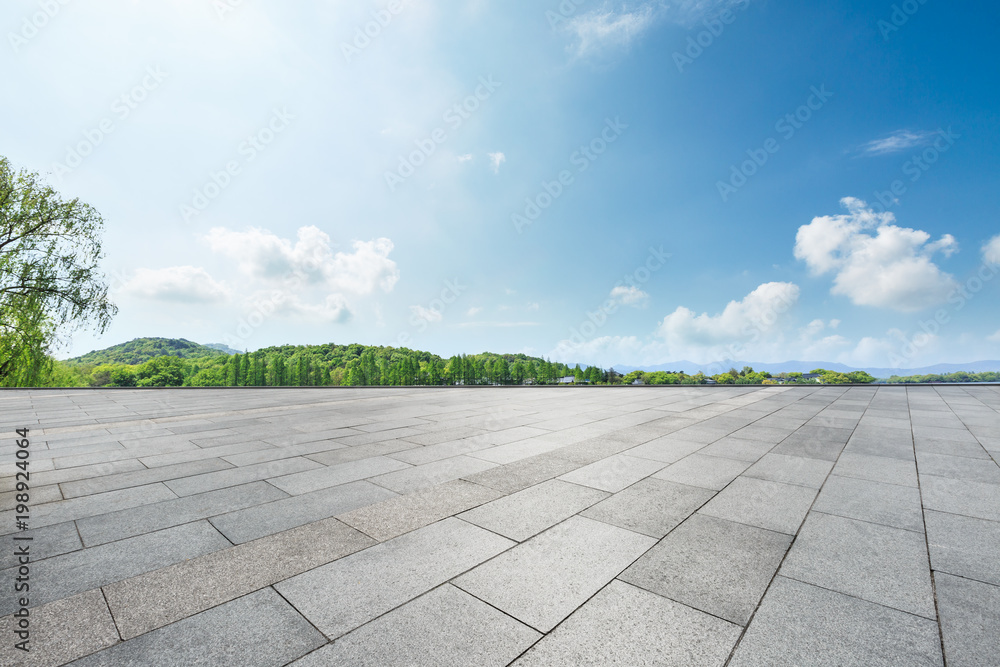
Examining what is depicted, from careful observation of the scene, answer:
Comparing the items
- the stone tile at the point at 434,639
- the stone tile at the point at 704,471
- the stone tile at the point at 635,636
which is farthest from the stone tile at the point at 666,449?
the stone tile at the point at 434,639

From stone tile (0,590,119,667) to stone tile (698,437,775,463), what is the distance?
789cm

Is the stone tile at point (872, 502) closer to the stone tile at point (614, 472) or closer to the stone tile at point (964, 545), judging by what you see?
the stone tile at point (964, 545)

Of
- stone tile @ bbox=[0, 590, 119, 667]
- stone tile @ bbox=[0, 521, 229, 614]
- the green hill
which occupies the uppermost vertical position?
the green hill

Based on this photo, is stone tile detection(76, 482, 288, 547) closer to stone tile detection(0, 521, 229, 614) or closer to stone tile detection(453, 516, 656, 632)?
stone tile detection(0, 521, 229, 614)

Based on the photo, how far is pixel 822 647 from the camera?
2539mm

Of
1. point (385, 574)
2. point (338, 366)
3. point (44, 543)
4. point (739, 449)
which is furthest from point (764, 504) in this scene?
point (338, 366)

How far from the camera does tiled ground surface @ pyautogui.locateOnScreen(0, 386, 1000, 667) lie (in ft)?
8.38

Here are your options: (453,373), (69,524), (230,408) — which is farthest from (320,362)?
(69,524)

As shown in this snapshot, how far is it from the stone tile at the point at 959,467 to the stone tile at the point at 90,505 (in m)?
11.0

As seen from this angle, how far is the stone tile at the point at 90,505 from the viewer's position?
448 centimetres

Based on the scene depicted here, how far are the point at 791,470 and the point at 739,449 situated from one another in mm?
1333

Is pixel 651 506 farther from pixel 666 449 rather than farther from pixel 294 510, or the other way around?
pixel 294 510

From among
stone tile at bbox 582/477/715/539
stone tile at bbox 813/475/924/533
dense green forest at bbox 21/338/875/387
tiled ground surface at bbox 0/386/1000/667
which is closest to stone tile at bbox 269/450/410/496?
tiled ground surface at bbox 0/386/1000/667

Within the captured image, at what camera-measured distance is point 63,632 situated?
8.55 ft
